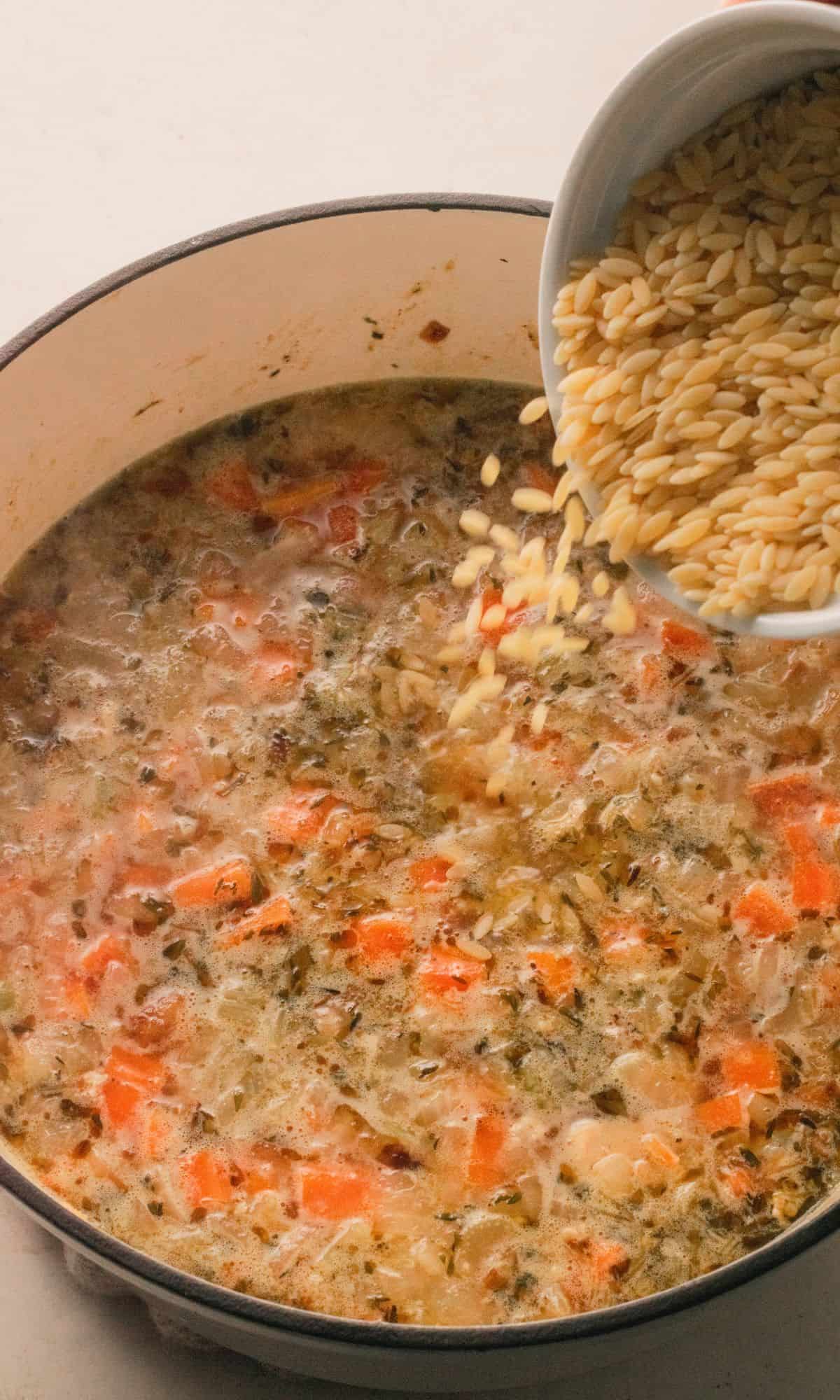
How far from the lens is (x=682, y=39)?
5.40 ft

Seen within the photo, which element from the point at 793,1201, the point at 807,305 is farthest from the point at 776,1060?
the point at 807,305

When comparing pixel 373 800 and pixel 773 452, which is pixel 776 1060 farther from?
pixel 773 452

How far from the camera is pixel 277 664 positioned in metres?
2.23

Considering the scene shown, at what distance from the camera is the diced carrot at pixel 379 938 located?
2.03 meters

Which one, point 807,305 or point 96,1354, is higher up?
point 807,305

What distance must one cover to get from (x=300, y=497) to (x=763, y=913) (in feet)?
3.00

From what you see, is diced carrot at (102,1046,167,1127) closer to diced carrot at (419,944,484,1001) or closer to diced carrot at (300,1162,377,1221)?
diced carrot at (300,1162,377,1221)

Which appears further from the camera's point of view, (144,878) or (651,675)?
(651,675)

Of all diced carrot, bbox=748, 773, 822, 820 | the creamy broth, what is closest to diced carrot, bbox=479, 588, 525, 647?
the creamy broth

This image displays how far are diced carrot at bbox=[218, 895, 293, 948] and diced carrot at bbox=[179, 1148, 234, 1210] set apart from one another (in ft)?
0.90

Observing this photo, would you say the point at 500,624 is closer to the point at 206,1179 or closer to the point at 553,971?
the point at 553,971

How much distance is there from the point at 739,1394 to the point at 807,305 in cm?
136

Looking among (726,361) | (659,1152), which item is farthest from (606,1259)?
(726,361)

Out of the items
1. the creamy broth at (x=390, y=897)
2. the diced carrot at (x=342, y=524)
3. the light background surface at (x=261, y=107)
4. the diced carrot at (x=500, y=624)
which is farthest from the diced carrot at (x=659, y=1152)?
the light background surface at (x=261, y=107)
